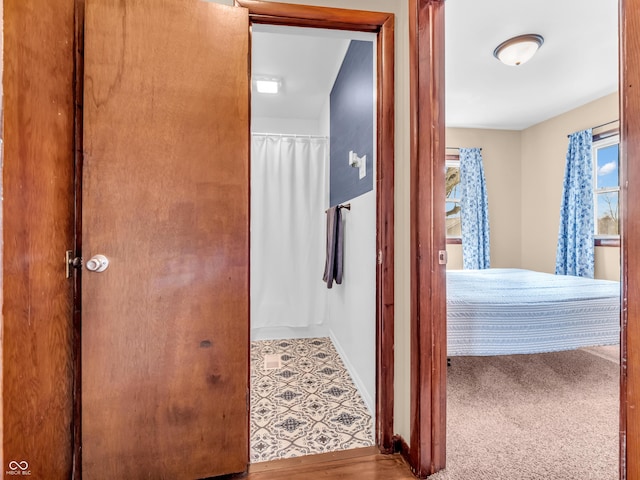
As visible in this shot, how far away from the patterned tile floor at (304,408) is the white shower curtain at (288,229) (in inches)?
21.5

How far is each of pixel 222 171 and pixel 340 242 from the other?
1384mm

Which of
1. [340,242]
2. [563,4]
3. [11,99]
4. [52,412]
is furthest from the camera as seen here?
[340,242]

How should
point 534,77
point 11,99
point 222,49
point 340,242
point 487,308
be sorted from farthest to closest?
1. point 534,77
2. point 340,242
3. point 487,308
4. point 222,49
5. point 11,99

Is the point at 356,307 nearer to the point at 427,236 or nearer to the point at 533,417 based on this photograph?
the point at 427,236

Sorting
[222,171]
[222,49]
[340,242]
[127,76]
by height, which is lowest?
[340,242]

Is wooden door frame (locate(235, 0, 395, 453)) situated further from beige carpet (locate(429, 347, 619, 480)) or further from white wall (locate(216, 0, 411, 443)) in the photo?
beige carpet (locate(429, 347, 619, 480))

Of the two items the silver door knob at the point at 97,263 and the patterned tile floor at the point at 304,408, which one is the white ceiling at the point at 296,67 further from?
the patterned tile floor at the point at 304,408

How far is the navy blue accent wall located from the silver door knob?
Answer: 4.38 feet

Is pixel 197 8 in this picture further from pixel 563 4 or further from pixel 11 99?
pixel 563 4

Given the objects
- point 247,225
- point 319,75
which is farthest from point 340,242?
point 319,75

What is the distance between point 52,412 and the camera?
3.59ft

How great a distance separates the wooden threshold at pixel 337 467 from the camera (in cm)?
138

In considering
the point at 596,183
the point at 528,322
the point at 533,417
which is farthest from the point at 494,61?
the point at 533,417

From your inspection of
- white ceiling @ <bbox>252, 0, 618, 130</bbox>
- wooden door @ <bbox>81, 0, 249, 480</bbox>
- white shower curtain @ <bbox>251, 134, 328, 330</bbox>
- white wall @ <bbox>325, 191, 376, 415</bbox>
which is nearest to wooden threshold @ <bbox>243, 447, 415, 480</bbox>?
wooden door @ <bbox>81, 0, 249, 480</bbox>
